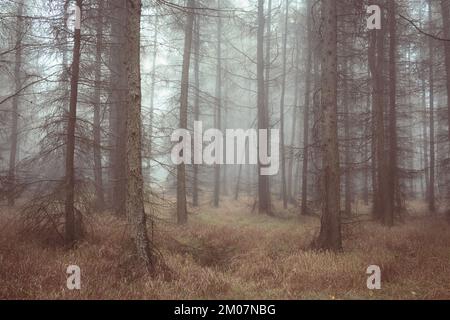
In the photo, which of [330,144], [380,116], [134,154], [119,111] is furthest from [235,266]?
[380,116]

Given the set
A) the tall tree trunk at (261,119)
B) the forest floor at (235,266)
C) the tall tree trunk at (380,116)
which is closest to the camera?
the forest floor at (235,266)

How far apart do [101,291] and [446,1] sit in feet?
54.7

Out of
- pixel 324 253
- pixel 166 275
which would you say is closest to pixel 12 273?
pixel 166 275

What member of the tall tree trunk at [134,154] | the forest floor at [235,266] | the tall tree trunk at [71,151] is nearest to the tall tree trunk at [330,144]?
the forest floor at [235,266]

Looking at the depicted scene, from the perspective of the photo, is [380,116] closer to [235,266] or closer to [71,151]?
[235,266]

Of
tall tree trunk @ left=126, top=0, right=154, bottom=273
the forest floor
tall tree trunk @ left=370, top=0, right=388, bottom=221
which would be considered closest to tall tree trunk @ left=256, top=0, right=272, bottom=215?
the forest floor

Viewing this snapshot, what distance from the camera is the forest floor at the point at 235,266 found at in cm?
631

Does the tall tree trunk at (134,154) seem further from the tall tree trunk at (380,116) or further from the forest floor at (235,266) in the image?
the tall tree trunk at (380,116)

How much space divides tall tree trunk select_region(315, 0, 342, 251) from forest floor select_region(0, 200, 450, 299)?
66cm

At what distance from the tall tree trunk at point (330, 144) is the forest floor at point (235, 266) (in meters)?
0.66

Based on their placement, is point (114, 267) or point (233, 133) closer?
point (114, 267)
